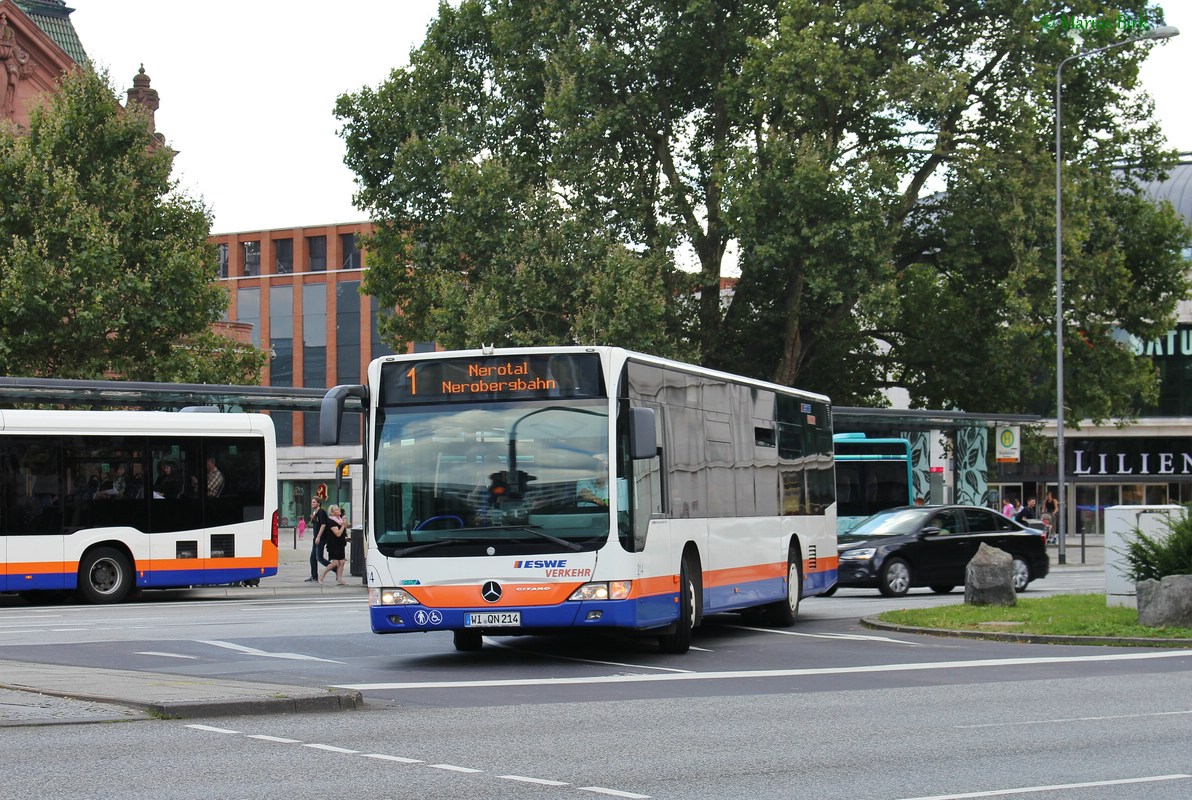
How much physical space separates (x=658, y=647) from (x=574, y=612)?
302cm

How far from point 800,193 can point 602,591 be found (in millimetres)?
23491

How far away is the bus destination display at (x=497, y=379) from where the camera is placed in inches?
615

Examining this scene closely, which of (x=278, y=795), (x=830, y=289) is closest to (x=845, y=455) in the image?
(x=830, y=289)

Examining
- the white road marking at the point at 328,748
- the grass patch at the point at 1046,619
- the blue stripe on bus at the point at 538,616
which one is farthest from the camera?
the grass patch at the point at 1046,619

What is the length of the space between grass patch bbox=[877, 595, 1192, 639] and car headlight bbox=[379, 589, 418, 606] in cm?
675

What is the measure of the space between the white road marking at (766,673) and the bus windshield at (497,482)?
126 cm

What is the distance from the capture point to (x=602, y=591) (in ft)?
49.7

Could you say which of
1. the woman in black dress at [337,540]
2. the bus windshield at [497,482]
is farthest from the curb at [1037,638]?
the woman in black dress at [337,540]

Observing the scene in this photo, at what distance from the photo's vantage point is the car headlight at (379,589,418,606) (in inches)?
602

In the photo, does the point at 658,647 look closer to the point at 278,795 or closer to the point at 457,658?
the point at 457,658

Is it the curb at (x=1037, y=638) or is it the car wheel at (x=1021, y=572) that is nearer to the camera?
the curb at (x=1037, y=638)

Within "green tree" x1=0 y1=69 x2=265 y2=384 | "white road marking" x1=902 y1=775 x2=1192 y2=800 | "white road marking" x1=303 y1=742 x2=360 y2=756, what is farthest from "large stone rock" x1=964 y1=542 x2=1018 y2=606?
"green tree" x1=0 y1=69 x2=265 y2=384

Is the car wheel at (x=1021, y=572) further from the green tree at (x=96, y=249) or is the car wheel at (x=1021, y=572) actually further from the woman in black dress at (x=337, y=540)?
the green tree at (x=96, y=249)

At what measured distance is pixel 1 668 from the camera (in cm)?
1466
